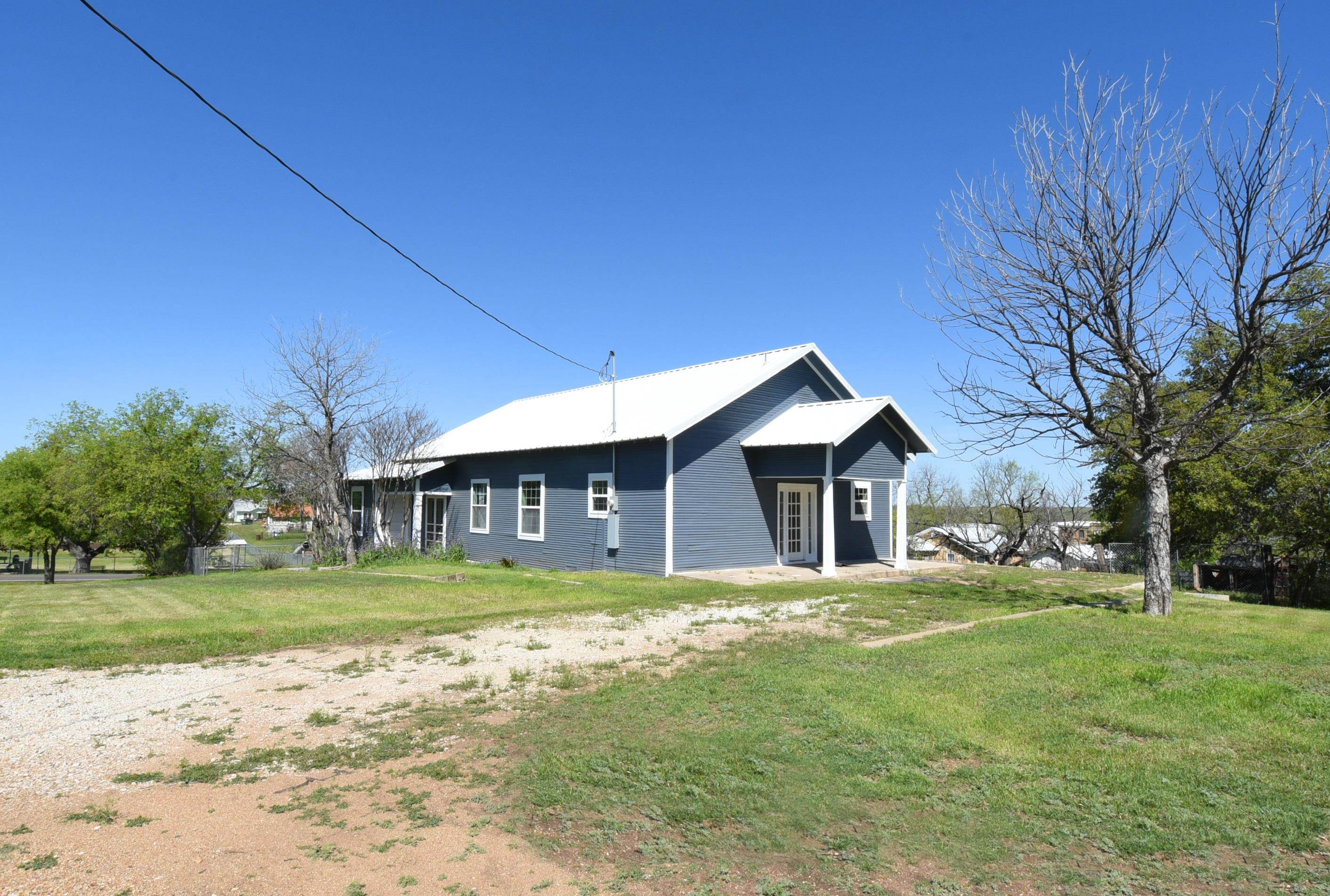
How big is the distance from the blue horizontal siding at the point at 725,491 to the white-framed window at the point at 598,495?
2.32m

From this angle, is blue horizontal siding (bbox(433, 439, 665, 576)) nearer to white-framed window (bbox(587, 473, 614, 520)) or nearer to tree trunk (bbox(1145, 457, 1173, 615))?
white-framed window (bbox(587, 473, 614, 520))

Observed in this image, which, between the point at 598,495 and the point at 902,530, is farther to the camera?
the point at 902,530

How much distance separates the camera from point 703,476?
19766 millimetres

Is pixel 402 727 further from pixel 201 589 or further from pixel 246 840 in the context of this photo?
pixel 201 589

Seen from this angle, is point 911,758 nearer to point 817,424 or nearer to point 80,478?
point 817,424

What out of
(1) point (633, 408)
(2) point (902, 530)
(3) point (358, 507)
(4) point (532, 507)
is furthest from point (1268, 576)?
(3) point (358, 507)

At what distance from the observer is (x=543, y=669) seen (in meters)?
8.38

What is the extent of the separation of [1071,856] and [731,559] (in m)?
16.2

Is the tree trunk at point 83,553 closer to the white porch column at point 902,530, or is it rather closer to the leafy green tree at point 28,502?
the leafy green tree at point 28,502

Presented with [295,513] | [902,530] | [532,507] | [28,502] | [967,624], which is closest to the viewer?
[967,624]

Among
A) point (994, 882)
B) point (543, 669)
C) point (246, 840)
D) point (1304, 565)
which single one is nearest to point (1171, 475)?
point (1304, 565)

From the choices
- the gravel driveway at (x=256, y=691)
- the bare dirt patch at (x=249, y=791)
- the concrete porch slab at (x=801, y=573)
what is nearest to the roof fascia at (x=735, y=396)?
the concrete porch slab at (x=801, y=573)

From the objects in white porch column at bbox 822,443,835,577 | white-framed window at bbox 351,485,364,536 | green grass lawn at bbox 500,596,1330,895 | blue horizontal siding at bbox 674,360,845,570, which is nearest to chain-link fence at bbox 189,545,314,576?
white-framed window at bbox 351,485,364,536

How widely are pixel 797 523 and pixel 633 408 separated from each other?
18.4ft
